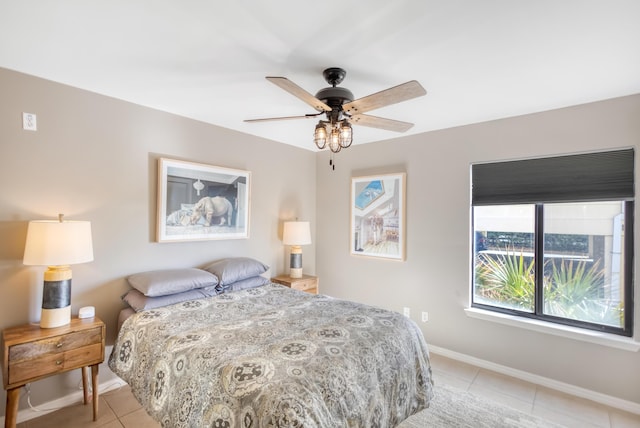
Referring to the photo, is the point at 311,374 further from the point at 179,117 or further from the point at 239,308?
the point at 179,117

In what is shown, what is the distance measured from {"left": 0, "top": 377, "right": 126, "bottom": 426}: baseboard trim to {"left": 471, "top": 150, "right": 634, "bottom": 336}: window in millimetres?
3620

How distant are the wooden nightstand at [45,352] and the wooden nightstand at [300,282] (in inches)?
75.5

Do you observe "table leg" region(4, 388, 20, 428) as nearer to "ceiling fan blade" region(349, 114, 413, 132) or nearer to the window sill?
"ceiling fan blade" region(349, 114, 413, 132)

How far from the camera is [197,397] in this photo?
1.55m

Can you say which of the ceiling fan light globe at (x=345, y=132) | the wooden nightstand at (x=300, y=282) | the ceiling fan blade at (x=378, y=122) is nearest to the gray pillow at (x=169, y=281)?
the wooden nightstand at (x=300, y=282)

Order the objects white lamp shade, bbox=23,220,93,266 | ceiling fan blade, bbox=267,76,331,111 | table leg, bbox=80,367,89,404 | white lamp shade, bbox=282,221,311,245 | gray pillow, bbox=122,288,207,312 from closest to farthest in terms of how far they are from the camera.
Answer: ceiling fan blade, bbox=267,76,331,111
white lamp shade, bbox=23,220,93,266
table leg, bbox=80,367,89,404
gray pillow, bbox=122,288,207,312
white lamp shade, bbox=282,221,311,245

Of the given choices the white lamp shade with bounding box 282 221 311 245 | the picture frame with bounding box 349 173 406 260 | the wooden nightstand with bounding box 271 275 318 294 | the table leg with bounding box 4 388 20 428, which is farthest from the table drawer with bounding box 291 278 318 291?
the table leg with bounding box 4 388 20 428

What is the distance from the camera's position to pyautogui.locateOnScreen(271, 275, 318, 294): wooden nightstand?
3.73 m

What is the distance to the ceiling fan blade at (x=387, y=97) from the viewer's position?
5.66 feet

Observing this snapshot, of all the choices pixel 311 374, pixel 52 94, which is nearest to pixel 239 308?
pixel 311 374

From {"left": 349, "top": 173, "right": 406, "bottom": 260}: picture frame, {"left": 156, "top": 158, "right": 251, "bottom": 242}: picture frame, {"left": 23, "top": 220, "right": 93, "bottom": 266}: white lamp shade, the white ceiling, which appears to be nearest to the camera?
the white ceiling

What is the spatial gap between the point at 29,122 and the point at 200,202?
4.66 feet

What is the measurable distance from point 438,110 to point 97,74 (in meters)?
2.83

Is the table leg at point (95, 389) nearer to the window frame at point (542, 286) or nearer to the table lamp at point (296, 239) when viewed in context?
the table lamp at point (296, 239)
